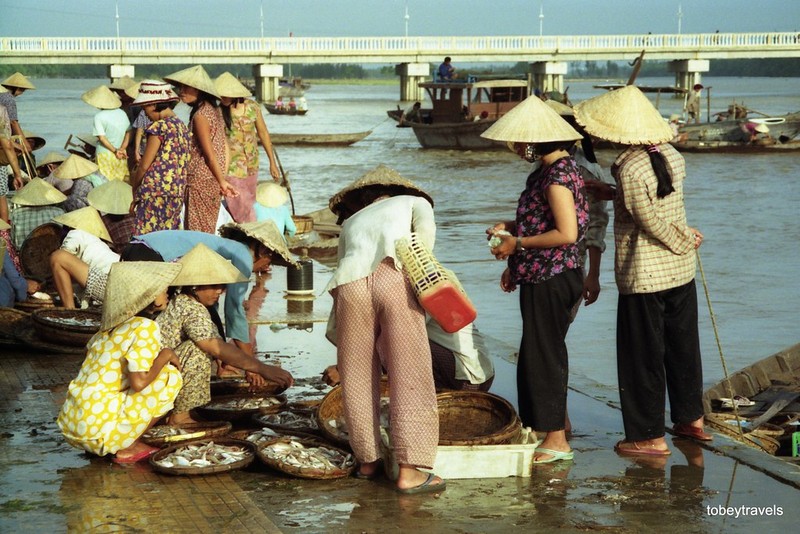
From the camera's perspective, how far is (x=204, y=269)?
4.81 meters

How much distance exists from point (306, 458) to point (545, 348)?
1.03 metres

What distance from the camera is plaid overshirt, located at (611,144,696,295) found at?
4.41 m

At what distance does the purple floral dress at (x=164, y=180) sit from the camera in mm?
6723

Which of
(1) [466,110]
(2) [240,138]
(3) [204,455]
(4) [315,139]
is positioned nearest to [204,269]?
(3) [204,455]

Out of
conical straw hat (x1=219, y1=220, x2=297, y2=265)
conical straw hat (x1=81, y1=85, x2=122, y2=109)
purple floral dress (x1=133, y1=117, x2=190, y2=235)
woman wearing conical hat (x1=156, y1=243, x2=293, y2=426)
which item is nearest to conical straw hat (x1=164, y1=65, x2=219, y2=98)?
purple floral dress (x1=133, y1=117, x2=190, y2=235)

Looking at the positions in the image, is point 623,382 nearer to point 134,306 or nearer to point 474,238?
point 134,306

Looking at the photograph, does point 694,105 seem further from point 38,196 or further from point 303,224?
point 38,196

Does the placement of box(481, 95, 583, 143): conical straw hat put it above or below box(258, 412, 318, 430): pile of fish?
above

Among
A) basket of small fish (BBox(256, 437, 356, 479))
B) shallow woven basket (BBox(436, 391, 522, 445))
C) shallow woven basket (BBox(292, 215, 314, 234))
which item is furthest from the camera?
shallow woven basket (BBox(292, 215, 314, 234))

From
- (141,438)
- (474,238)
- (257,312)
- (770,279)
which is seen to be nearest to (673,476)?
(141,438)

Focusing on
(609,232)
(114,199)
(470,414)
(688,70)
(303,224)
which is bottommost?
(609,232)

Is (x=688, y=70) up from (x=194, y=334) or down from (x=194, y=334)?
up

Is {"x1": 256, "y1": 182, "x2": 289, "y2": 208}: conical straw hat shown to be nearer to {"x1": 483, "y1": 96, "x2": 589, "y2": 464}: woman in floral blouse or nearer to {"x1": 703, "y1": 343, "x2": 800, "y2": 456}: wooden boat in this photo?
{"x1": 703, "y1": 343, "x2": 800, "y2": 456}: wooden boat

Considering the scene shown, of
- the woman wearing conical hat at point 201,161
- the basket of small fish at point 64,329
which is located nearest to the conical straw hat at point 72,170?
the woman wearing conical hat at point 201,161
